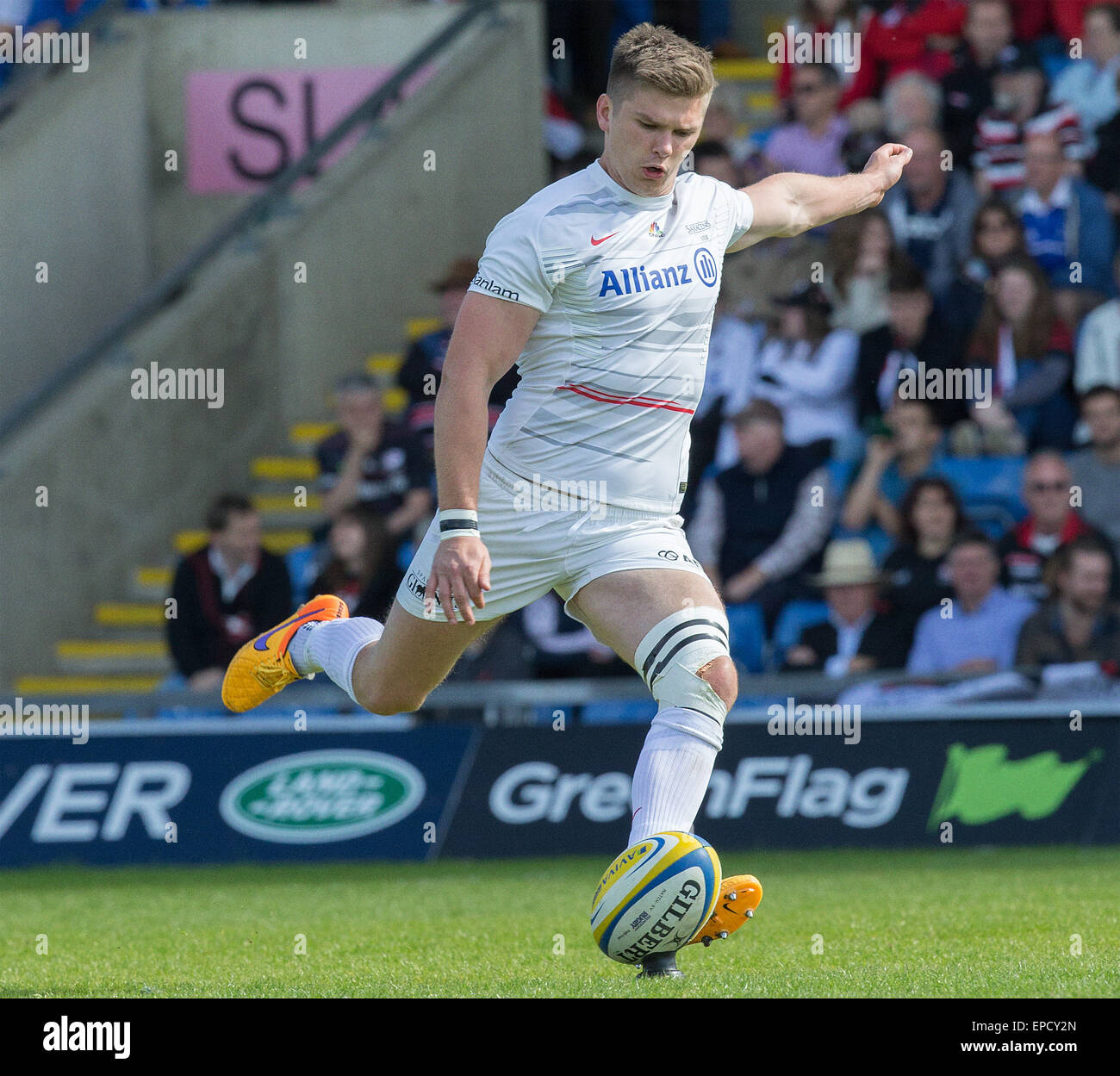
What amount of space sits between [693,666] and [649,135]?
1.50m

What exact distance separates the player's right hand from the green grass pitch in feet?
3.51

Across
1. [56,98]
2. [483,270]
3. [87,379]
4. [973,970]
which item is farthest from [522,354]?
[56,98]

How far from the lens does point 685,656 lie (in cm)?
543

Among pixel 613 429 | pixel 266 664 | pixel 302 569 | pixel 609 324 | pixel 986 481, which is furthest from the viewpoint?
pixel 302 569

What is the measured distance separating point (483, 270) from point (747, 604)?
582cm

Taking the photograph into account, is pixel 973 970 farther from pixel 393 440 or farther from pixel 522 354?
pixel 393 440

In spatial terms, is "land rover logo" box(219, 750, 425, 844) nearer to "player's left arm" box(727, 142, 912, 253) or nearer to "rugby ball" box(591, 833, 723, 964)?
"player's left arm" box(727, 142, 912, 253)

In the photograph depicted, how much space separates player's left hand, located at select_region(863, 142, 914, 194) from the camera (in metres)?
6.38

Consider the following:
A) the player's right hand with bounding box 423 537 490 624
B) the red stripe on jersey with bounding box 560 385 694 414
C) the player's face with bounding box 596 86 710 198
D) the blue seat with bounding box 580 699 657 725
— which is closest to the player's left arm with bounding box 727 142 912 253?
the player's face with bounding box 596 86 710 198

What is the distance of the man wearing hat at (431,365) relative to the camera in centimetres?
1243

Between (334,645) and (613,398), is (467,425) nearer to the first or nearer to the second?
(613,398)

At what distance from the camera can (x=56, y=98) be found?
14336 millimetres

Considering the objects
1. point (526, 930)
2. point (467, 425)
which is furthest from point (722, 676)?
point (526, 930)
